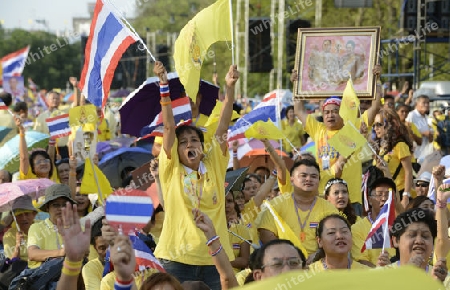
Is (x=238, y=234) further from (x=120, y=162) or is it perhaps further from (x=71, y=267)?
(x=120, y=162)

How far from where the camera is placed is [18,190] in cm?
867

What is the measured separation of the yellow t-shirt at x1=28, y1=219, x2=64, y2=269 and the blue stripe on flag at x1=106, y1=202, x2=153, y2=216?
3271mm

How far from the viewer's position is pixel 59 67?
8225 centimetres

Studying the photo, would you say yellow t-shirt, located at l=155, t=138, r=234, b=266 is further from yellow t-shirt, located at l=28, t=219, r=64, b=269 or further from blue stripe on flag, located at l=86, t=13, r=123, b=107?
yellow t-shirt, located at l=28, t=219, r=64, b=269

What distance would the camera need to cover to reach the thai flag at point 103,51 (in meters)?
7.60

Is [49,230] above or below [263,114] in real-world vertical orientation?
below

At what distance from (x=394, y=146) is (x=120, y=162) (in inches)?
160

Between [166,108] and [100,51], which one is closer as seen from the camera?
[166,108]

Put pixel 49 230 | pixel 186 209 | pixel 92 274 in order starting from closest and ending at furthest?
1. pixel 186 209
2. pixel 92 274
3. pixel 49 230

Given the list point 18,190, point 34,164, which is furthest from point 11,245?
point 34,164

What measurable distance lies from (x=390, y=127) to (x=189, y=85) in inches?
154

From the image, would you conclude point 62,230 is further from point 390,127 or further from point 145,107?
point 390,127

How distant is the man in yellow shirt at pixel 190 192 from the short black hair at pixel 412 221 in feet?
3.55

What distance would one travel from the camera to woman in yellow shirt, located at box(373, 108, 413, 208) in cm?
1029
